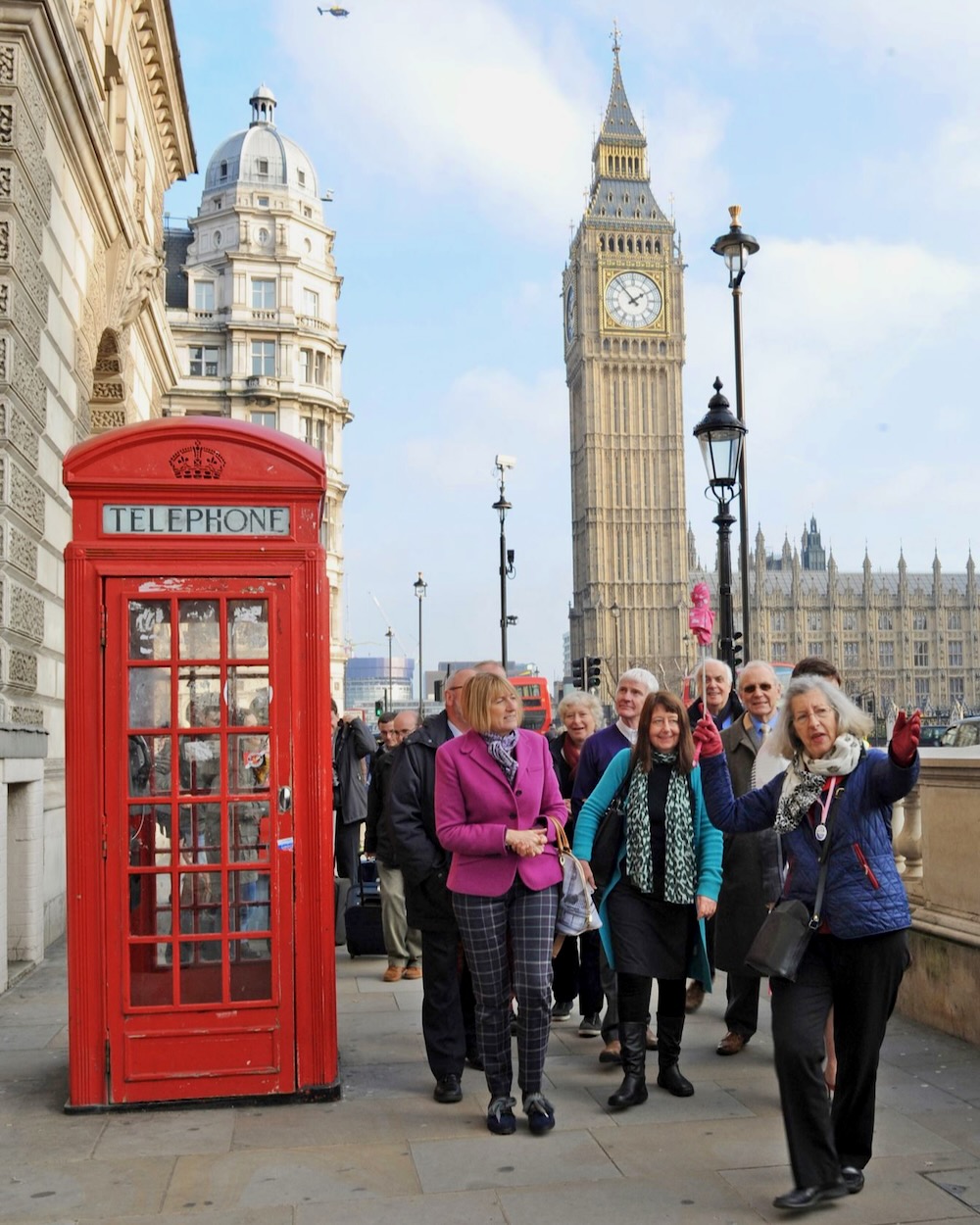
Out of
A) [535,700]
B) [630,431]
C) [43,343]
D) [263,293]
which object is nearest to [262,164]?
[263,293]

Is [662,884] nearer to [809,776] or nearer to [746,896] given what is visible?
[746,896]

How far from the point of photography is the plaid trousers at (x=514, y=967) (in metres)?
5.07

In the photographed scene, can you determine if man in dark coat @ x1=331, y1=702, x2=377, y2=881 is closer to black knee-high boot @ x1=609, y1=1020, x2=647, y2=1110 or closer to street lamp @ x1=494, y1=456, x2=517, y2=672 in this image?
black knee-high boot @ x1=609, y1=1020, x2=647, y2=1110

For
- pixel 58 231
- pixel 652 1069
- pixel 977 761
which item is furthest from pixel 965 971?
pixel 58 231

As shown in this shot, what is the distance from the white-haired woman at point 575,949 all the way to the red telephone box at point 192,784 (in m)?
1.69

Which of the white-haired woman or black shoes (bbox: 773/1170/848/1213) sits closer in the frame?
black shoes (bbox: 773/1170/848/1213)

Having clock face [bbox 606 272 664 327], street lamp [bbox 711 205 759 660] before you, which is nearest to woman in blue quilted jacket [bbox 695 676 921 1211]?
street lamp [bbox 711 205 759 660]

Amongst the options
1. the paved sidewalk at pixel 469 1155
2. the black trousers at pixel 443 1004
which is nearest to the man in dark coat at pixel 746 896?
the paved sidewalk at pixel 469 1155

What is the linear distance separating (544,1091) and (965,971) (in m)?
2.19

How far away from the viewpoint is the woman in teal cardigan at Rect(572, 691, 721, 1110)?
17.8ft

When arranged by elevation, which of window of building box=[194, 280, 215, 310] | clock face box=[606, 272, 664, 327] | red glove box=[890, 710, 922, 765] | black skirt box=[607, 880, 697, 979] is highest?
clock face box=[606, 272, 664, 327]

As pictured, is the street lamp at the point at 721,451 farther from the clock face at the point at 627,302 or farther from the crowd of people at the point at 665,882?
the clock face at the point at 627,302

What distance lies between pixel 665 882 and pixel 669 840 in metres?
0.18

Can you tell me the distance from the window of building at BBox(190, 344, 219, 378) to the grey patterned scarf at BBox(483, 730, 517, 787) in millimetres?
45564
